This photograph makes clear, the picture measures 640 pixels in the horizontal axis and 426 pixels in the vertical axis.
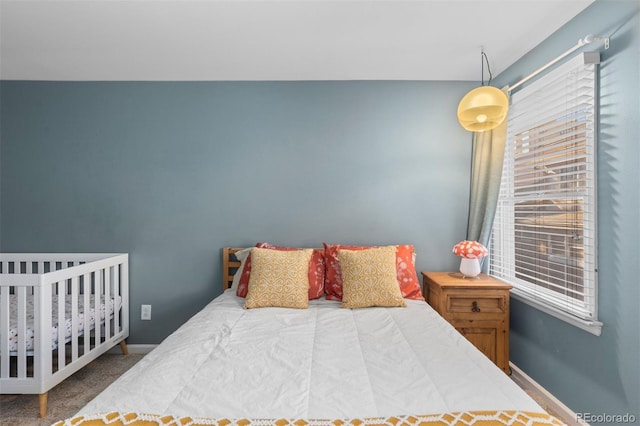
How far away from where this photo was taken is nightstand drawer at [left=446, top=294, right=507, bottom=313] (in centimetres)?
233

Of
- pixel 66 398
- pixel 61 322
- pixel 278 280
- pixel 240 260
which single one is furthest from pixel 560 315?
pixel 66 398

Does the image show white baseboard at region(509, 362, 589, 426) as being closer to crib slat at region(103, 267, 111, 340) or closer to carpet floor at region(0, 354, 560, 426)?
carpet floor at region(0, 354, 560, 426)

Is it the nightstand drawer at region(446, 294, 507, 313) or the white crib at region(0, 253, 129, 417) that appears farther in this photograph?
the nightstand drawer at region(446, 294, 507, 313)

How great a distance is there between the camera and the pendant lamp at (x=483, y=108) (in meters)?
2.02

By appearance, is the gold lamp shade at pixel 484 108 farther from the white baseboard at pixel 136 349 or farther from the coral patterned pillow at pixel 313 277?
the white baseboard at pixel 136 349

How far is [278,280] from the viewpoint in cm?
219

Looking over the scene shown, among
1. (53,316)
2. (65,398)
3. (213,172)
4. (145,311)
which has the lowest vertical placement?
(65,398)

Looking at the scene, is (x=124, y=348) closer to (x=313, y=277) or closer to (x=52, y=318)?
(x=52, y=318)

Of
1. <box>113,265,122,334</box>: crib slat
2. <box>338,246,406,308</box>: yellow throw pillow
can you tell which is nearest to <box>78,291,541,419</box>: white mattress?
<box>338,246,406,308</box>: yellow throw pillow

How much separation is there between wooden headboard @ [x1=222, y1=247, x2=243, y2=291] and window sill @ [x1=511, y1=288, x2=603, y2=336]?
2.23m

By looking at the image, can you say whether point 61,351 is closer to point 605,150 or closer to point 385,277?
point 385,277

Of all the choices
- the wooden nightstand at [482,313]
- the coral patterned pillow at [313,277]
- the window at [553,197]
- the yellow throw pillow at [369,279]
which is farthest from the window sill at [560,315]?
the coral patterned pillow at [313,277]

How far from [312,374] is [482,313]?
1.60 m

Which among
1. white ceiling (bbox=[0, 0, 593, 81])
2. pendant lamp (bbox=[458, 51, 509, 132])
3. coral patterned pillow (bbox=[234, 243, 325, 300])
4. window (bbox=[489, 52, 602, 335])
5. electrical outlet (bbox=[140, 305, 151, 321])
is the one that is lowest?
electrical outlet (bbox=[140, 305, 151, 321])
